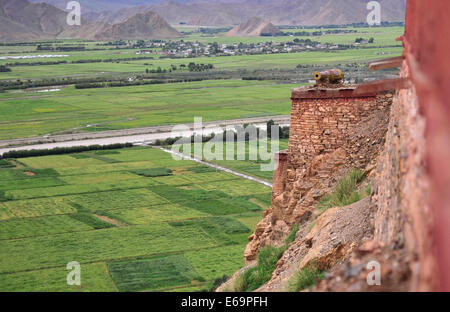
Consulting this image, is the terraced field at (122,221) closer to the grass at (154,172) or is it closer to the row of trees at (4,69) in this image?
the grass at (154,172)

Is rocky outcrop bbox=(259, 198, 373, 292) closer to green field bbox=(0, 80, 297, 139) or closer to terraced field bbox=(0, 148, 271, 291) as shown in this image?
terraced field bbox=(0, 148, 271, 291)

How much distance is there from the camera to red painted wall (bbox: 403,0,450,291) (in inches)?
171

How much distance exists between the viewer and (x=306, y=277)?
9430 mm

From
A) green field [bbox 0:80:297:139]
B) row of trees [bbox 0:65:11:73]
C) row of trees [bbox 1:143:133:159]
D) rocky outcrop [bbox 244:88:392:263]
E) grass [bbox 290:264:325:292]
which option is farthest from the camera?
row of trees [bbox 0:65:11:73]

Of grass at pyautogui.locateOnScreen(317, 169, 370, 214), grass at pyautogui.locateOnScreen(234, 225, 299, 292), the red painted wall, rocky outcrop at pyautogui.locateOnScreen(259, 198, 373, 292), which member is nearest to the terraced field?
grass at pyautogui.locateOnScreen(234, 225, 299, 292)

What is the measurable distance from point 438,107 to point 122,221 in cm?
3670

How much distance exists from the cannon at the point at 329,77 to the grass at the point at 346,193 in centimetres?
241

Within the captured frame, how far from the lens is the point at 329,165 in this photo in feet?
47.4

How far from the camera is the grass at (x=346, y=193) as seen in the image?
12313 mm

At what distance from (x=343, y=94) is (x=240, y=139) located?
2078 inches

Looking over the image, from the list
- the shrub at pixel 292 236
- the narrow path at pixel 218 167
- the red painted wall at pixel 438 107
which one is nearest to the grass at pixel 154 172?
the narrow path at pixel 218 167

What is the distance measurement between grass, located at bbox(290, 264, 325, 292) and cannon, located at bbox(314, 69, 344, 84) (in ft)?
20.2

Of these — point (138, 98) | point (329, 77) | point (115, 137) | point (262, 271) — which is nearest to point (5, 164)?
point (115, 137)
